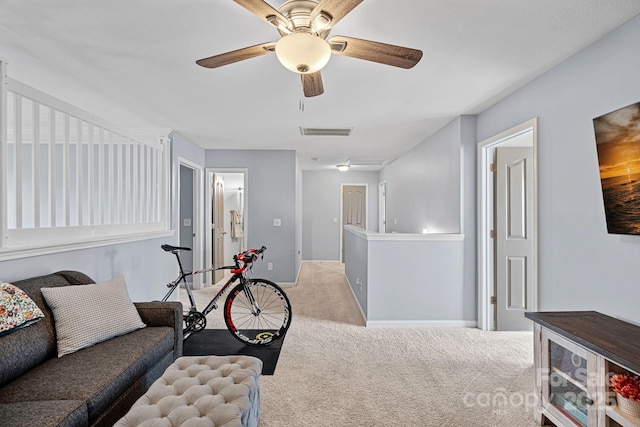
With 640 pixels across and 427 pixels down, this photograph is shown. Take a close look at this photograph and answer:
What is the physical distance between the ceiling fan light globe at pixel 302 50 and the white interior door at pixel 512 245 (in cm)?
276

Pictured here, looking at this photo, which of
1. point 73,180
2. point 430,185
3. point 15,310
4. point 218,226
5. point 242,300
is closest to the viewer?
point 15,310

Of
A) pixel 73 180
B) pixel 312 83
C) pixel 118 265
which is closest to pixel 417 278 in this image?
pixel 312 83

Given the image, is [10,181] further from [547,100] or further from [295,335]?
[547,100]

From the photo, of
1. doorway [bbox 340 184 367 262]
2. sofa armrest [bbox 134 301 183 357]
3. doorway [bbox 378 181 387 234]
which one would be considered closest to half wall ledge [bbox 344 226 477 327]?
sofa armrest [bbox 134 301 183 357]

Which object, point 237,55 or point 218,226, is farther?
point 218,226

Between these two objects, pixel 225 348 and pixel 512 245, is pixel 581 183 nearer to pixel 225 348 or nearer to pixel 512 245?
pixel 512 245

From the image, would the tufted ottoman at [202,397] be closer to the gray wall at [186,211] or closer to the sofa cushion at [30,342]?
the sofa cushion at [30,342]

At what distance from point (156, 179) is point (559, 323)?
4.00m

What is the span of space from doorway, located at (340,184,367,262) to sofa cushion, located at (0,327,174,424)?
706cm

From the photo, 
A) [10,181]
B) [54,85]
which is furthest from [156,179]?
[10,181]

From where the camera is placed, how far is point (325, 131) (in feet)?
15.2

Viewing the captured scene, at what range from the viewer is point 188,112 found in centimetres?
376

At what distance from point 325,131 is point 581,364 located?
372 centimetres

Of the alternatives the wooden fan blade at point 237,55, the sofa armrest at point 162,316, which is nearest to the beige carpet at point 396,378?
the sofa armrest at point 162,316
